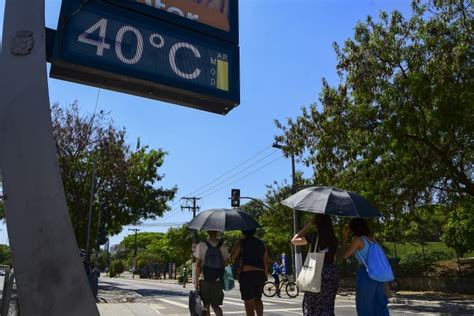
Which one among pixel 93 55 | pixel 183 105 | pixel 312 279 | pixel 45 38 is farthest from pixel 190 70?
pixel 312 279

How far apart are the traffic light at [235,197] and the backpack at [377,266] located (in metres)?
21.0

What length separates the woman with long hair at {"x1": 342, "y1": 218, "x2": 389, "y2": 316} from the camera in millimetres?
5102

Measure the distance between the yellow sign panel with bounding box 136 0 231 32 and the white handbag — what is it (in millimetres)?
2675

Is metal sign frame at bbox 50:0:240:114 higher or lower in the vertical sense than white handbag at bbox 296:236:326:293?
higher

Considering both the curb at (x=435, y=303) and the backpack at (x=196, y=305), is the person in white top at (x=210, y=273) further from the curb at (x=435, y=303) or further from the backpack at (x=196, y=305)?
the curb at (x=435, y=303)

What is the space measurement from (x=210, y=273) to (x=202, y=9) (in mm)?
3556

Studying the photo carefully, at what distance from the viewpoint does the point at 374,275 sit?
201 inches

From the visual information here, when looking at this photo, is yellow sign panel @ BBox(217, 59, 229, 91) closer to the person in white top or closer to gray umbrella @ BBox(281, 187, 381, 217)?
gray umbrella @ BBox(281, 187, 381, 217)

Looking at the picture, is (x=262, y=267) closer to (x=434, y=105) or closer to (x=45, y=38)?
(x=45, y=38)

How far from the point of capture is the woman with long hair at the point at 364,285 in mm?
5102

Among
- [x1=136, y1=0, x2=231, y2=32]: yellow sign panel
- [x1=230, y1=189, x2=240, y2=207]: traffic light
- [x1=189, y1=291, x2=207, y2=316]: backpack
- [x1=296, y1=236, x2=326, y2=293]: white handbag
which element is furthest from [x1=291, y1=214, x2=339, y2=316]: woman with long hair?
[x1=230, y1=189, x2=240, y2=207]: traffic light

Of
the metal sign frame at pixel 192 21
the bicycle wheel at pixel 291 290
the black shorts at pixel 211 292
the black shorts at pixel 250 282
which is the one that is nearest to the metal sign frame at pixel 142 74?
the metal sign frame at pixel 192 21

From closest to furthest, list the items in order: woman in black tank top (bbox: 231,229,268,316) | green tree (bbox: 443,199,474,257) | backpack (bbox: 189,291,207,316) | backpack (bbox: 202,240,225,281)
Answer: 1. backpack (bbox: 189,291,207,316)
2. woman in black tank top (bbox: 231,229,268,316)
3. backpack (bbox: 202,240,225,281)
4. green tree (bbox: 443,199,474,257)

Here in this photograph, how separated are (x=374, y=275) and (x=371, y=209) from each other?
3.42ft
